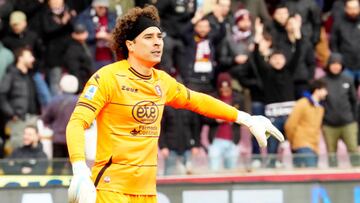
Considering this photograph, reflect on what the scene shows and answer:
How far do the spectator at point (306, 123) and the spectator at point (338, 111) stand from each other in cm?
33

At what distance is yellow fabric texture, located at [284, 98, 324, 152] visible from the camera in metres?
14.0

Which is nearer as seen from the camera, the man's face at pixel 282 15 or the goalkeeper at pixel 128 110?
the goalkeeper at pixel 128 110

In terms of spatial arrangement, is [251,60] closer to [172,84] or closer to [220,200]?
[220,200]

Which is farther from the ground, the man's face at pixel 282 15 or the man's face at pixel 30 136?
the man's face at pixel 282 15

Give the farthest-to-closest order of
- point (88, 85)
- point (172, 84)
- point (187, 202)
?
point (187, 202)
point (172, 84)
point (88, 85)

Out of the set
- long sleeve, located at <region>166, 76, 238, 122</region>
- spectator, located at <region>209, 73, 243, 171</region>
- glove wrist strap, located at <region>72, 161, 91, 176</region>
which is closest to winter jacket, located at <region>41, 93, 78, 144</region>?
spectator, located at <region>209, 73, 243, 171</region>

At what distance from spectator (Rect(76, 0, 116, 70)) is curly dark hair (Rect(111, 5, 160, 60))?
21.5ft

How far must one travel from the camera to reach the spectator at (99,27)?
14.7m

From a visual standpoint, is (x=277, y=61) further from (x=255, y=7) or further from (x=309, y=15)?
(x=255, y=7)

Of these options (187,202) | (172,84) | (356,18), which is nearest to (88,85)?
(172,84)

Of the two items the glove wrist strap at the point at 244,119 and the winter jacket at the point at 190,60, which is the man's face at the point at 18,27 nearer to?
the winter jacket at the point at 190,60

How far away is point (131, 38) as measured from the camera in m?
7.98

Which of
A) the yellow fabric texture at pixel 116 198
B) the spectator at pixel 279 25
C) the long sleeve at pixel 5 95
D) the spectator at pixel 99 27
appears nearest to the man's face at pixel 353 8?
the spectator at pixel 279 25

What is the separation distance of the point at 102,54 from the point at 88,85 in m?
7.11
